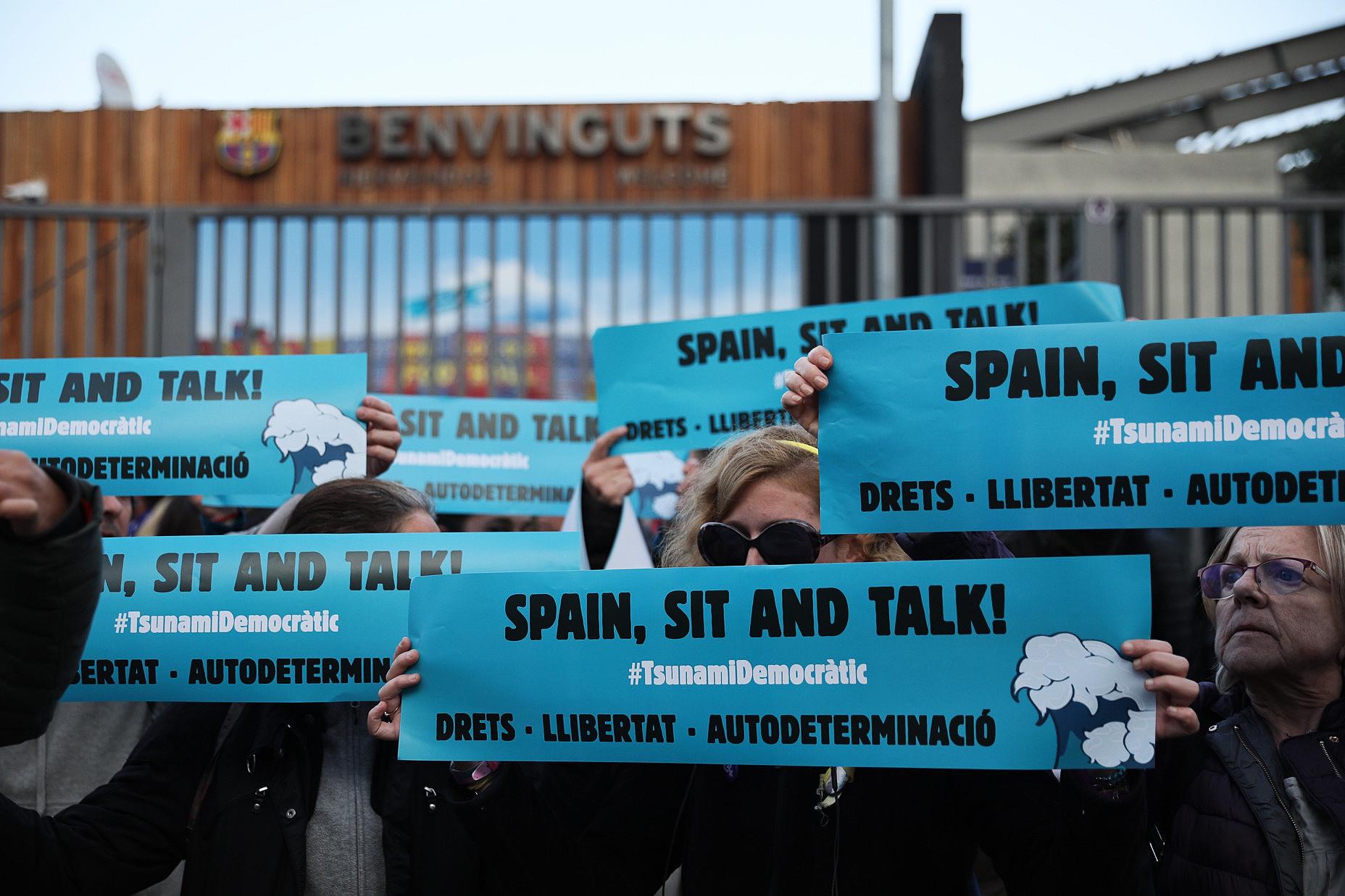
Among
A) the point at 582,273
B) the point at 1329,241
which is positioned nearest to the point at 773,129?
the point at 582,273

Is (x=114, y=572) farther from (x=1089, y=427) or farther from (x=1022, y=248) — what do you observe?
(x=1022, y=248)

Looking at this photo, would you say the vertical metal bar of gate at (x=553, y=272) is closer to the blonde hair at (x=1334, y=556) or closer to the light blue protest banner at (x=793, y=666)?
the light blue protest banner at (x=793, y=666)

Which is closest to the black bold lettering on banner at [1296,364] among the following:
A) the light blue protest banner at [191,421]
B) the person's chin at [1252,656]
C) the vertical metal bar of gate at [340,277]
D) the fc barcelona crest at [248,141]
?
the person's chin at [1252,656]

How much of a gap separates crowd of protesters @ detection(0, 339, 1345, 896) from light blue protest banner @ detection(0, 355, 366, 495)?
23.8 inches

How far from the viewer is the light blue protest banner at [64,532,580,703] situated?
2.56m

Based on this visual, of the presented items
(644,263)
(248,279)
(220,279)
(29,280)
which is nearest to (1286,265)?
(644,263)

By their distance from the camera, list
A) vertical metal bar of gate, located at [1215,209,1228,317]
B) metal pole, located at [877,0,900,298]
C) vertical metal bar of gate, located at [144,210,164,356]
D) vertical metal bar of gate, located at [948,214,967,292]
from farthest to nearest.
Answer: metal pole, located at [877,0,900,298] < vertical metal bar of gate, located at [948,214,967,292] < vertical metal bar of gate, located at [144,210,164,356] < vertical metal bar of gate, located at [1215,209,1228,317]

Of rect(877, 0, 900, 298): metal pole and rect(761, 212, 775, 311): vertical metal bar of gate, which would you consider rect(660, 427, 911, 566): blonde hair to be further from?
rect(877, 0, 900, 298): metal pole

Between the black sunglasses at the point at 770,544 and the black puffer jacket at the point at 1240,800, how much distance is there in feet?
2.56

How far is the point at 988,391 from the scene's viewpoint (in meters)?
2.16

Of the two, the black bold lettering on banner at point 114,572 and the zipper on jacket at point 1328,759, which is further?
the black bold lettering on banner at point 114,572

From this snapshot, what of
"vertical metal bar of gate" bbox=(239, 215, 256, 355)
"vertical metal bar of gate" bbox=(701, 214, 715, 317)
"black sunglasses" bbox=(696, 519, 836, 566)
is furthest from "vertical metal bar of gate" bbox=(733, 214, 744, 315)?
"black sunglasses" bbox=(696, 519, 836, 566)

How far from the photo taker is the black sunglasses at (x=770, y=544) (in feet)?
7.66

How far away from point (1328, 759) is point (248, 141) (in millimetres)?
7138
